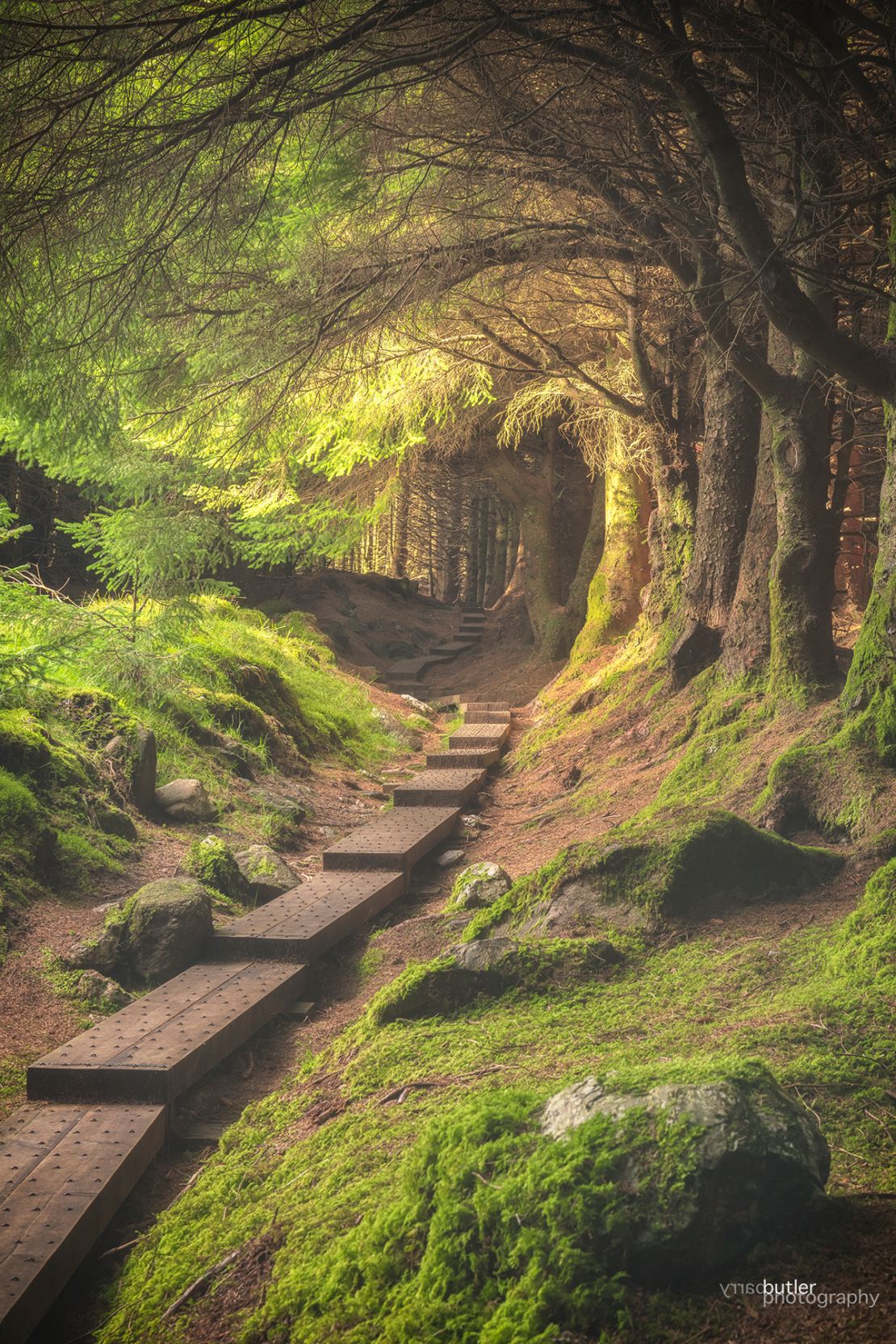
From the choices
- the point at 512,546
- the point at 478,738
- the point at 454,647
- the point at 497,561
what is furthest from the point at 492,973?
the point at 497,561

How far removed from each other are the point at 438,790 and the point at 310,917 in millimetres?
3854

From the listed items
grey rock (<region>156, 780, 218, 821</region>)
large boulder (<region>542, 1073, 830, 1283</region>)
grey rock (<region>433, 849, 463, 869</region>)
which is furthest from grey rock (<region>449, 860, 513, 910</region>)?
large boulder (<region>542, 1073, 830, 1283</region>)

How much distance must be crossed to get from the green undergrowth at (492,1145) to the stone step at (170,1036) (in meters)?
0.37

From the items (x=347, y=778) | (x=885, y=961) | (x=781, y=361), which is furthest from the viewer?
(x=347, y=778)

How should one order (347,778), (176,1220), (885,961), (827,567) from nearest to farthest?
(176,1220) < (885,961) < (827,567) < (347,778)

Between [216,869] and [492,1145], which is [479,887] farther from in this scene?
[492,1145]

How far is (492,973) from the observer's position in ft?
16.4

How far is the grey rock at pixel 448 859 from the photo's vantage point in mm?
9056

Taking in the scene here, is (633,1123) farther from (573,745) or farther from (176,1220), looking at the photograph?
(573,745)

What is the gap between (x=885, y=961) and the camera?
412cm

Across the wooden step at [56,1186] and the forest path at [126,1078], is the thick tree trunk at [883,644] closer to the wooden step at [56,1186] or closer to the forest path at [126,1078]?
the forest path at [126,1078]

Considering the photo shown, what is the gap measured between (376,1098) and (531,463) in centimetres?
1575

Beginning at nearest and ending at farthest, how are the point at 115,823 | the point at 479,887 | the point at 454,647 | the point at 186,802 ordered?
1. the point at 479,887
2. the point at 115,823
3. the point at 186,802
4. the point at 454,647

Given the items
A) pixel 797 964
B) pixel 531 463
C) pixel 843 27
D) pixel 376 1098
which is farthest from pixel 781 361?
pixel 531 463
